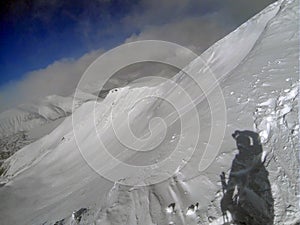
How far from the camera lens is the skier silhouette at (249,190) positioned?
7346 millimetres

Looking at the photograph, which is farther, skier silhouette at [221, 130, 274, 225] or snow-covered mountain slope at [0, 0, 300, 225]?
snow-covered mountain slope at [0, 0, 300, 225]

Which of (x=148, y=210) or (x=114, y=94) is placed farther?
(x=114, y=94)

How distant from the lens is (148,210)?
864 centimetres

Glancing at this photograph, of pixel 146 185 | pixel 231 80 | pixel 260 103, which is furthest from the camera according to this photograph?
pixel 231 80

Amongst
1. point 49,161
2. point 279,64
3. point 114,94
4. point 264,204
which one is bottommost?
point 264,204

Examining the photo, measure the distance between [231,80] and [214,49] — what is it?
11.6 meters

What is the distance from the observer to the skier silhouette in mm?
7346

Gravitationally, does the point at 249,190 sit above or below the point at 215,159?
below

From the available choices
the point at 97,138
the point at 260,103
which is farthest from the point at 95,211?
the point at 97,138

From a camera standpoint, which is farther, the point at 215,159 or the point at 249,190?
the point at 215,159

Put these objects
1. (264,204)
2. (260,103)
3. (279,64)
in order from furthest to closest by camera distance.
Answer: (279,64)
(260,103)
(264,204)

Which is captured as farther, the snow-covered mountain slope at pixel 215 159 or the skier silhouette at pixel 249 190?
the snow-covered mountain slope at pixel 215 159

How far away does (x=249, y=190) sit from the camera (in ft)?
26.5

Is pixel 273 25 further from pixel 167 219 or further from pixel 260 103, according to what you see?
pixel 167 219
